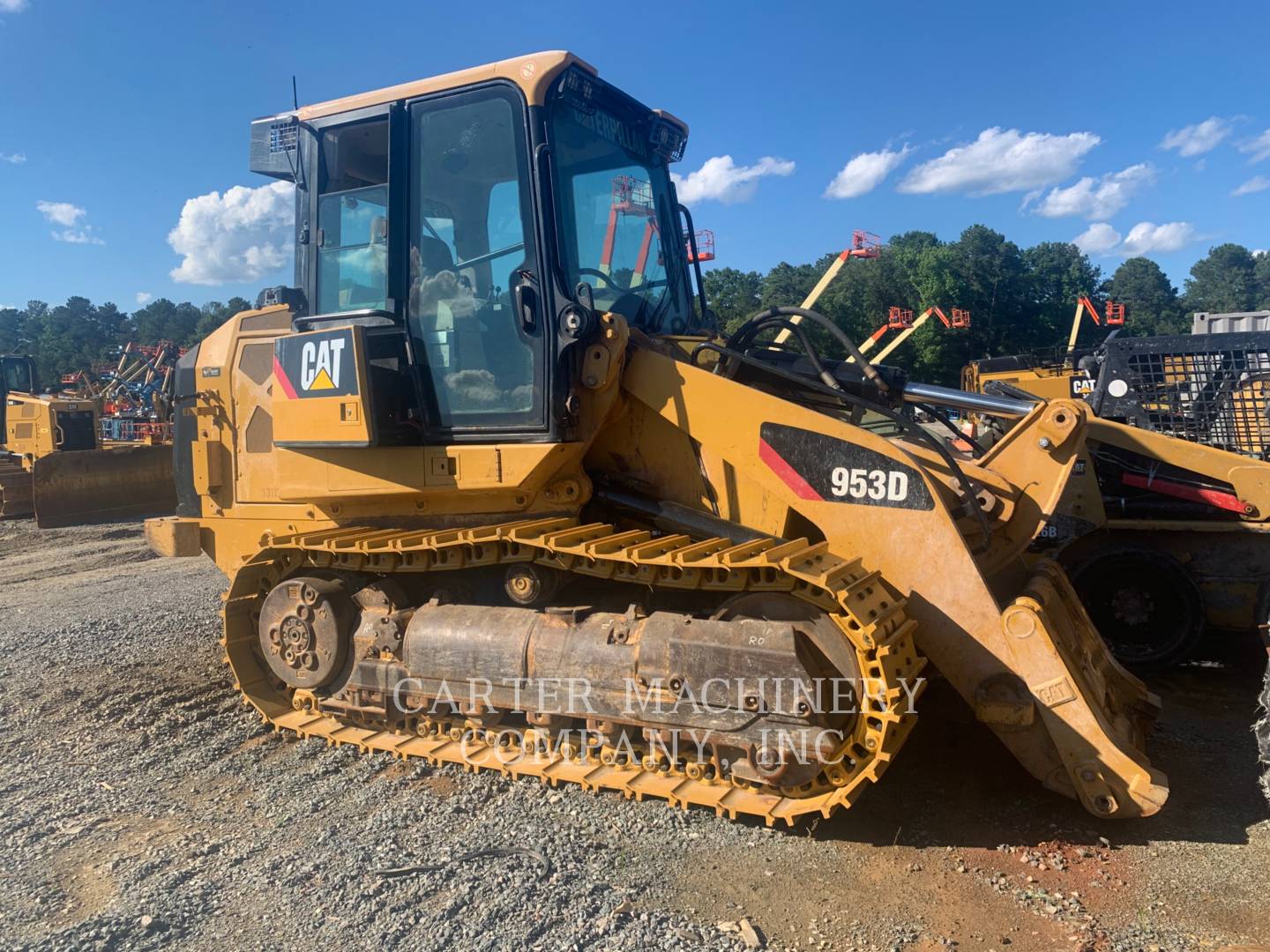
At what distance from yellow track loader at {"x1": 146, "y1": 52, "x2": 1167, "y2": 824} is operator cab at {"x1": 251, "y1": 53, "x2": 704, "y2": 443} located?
2 centimetres

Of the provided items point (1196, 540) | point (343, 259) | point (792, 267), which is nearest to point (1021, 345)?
point (792, 267)

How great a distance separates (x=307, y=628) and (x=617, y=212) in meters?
2.83

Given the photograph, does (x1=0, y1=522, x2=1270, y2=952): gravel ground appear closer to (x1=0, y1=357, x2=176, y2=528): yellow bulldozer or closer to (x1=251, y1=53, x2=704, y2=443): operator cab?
(x1=251, y1=53, x2=704, y2=443): operator cab

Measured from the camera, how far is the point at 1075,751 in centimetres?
342

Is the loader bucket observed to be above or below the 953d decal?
below

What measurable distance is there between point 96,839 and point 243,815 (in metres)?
0.58

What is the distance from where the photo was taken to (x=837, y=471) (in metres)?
3.83

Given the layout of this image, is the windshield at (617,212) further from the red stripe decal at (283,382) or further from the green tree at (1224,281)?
the green tree at (1224,281)

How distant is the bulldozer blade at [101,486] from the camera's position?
14016 millimetres

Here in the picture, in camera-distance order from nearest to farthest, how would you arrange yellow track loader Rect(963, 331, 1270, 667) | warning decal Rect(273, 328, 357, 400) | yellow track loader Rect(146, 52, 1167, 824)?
yellow track loader Rect(146, 52, 1167, 824) → warning decal Rect(273, 328, 357, 400) → yellow track loader Rect(963, 331, 1270, 667)

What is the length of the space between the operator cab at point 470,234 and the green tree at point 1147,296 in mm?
61191

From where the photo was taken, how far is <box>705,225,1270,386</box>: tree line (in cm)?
4025

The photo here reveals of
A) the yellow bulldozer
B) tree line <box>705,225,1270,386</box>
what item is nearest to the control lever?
the yellow bulldozer

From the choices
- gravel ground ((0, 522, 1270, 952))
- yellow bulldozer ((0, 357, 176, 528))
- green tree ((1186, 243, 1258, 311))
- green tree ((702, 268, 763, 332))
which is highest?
green tree ((1186, 243, 1258, 311))
